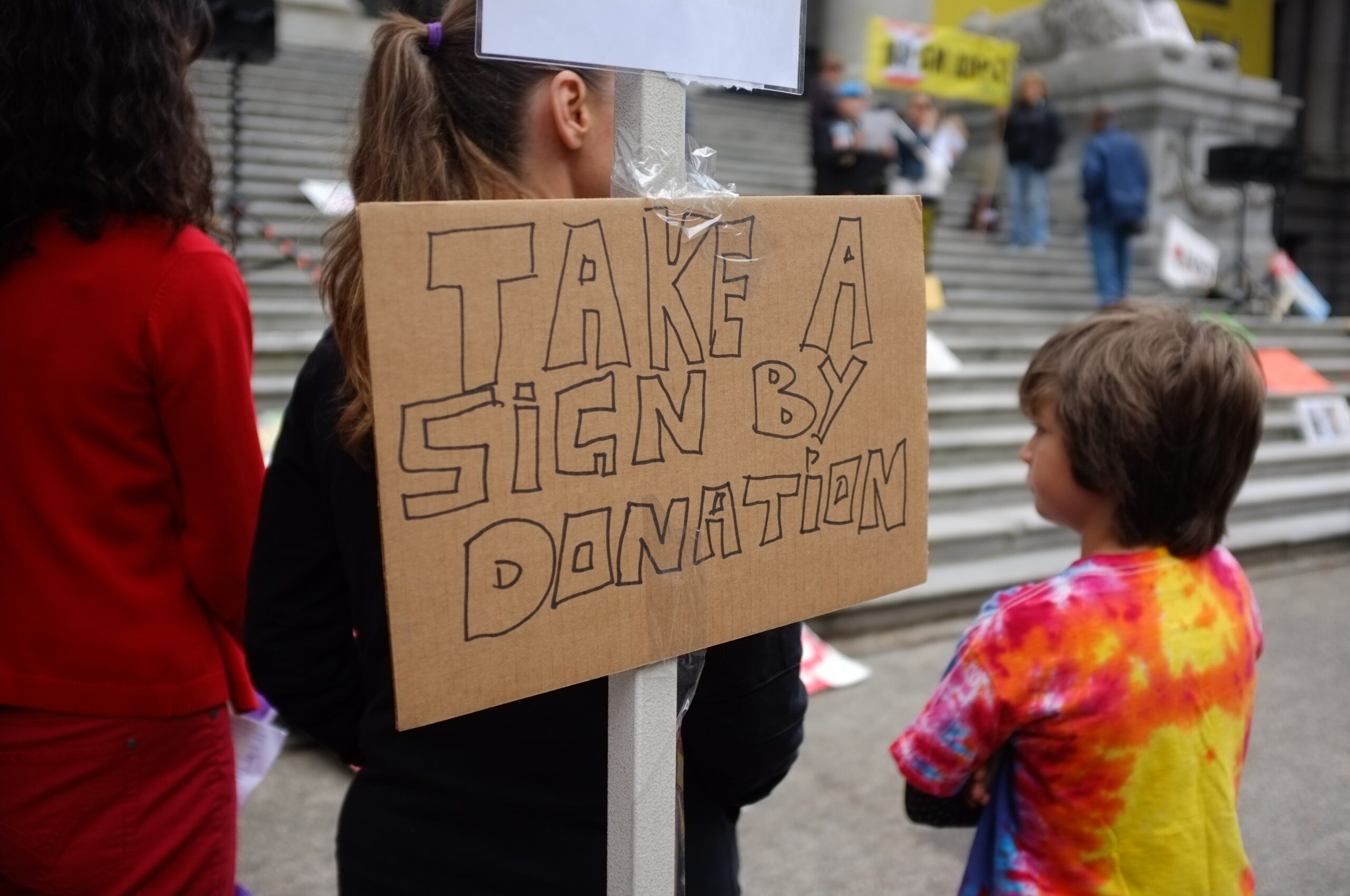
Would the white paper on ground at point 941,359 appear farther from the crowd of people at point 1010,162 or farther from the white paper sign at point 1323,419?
the white paper sign at point 1323,419

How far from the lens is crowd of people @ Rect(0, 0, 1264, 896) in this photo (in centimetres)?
128

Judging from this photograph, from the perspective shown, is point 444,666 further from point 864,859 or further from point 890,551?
point 864,859

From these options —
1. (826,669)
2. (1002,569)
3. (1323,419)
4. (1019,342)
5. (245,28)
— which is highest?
(245,28)

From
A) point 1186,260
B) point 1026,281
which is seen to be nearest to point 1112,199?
point 1026,281

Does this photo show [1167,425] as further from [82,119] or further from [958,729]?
[82,119]

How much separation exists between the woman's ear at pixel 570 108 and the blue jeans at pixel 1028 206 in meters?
11.1

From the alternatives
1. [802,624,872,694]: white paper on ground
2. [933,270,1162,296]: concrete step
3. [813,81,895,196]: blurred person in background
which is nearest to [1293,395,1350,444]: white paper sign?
[933,270,1162,296]: concrete step

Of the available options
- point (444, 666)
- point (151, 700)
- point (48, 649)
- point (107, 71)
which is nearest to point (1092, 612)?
point (444, 666)

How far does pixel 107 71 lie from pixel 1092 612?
1413mm

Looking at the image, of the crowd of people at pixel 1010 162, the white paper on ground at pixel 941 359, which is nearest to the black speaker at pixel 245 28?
the crowd of people at pixel 1010 162

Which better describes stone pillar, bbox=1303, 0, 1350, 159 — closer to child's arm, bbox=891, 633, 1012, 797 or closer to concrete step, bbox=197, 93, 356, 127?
concrete step, bbox=197, 93, 356, 127

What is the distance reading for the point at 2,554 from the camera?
1469 millimetres

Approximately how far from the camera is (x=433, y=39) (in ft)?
3.87

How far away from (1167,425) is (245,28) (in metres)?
6.91
